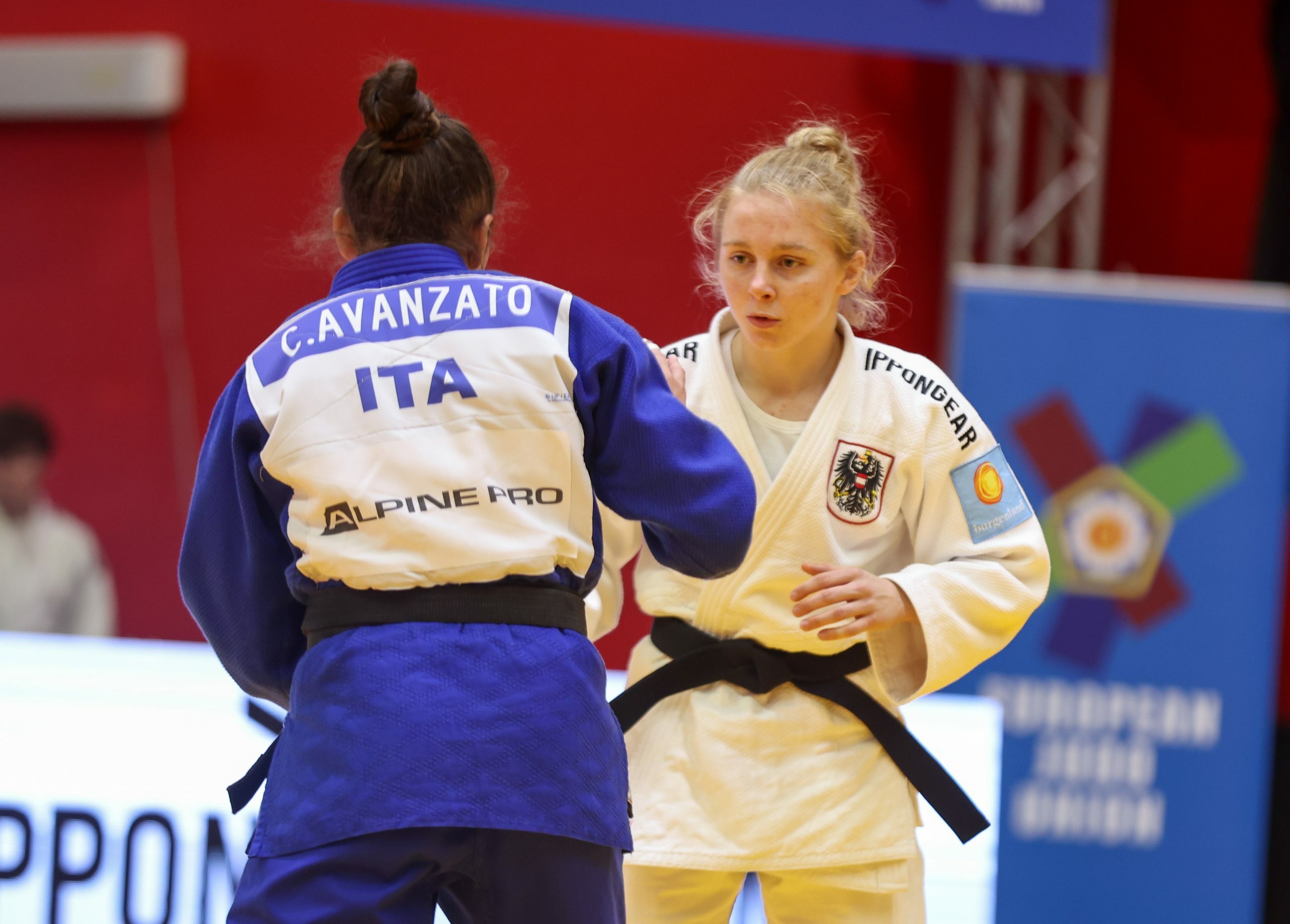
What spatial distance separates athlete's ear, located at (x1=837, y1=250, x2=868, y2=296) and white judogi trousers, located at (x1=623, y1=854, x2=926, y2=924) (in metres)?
0.79

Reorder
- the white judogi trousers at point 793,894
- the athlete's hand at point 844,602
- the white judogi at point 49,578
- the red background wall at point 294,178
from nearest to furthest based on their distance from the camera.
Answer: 1. the athlete's hand at point 844,602
2. the white judogi trousers at point 793,894
3. the white judogi at point 49,578
4. the red background wall at point 294,178

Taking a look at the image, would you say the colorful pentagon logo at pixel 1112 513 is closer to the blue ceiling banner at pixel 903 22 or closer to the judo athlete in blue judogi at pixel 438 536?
the blue ceiling banner at pixel 903 22

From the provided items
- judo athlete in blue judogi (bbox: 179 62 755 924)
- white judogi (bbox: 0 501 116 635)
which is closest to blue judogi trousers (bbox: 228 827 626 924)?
judo athlete in blue judogi (bbox: 179 62 755 924)

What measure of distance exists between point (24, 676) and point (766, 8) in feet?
7.41

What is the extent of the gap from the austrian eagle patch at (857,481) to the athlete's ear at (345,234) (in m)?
0.71

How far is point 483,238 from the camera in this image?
1.73m

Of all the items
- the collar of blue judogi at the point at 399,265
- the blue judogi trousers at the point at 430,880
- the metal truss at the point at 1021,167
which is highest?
the metal truss at the point at 1021,167

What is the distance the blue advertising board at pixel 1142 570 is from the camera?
3.65m

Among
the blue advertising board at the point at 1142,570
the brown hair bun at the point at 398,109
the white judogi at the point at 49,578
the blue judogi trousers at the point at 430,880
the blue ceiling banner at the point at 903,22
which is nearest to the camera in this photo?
the blue judogi trousers at the point at 430,880

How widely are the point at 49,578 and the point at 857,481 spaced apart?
392 centimetres

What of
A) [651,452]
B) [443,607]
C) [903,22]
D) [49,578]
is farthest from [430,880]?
[49,578]

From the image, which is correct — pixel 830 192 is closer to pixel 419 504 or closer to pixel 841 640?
pixel 841 640

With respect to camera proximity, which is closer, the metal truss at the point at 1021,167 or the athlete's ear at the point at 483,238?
the athlete's ear at the point at 483,238

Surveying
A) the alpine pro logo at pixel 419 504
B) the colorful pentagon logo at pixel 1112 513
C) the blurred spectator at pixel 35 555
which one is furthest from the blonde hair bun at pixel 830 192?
the blurred spectator at pixel 35 555
